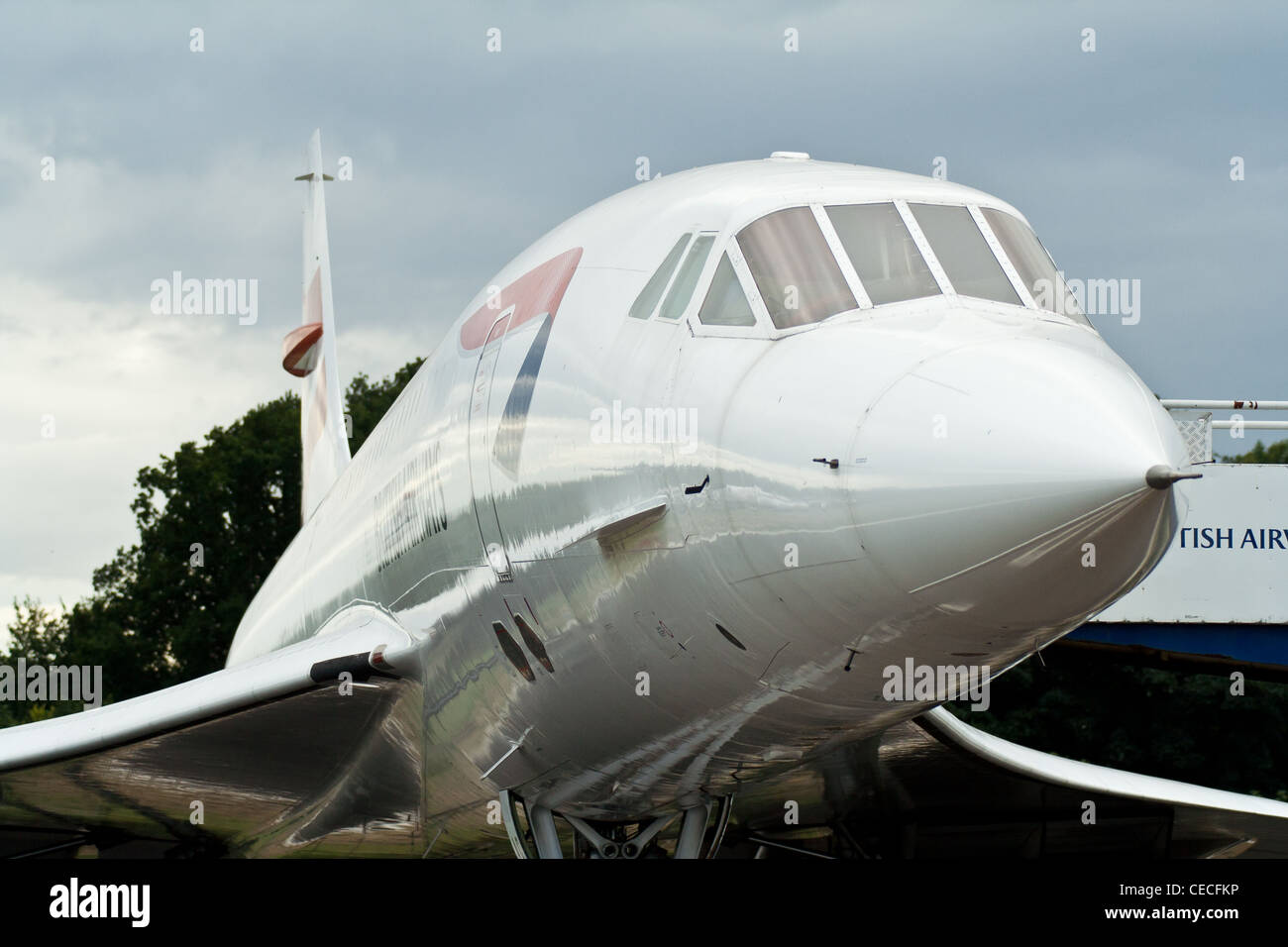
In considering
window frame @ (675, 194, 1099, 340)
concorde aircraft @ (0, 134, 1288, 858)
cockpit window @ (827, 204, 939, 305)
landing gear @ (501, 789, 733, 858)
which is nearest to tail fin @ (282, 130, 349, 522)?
concorde aircraft @ (0, 134, 1288, 858)

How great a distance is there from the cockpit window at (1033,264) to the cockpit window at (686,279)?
1132 mm

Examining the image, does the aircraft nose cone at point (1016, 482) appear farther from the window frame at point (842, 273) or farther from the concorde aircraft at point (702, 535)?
the window frame at point (842, 273)

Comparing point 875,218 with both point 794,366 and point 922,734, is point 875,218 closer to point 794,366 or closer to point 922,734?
point 794,366

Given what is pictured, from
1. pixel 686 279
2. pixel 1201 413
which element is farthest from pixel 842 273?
pixel 1201 413

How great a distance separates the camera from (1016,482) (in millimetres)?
4066

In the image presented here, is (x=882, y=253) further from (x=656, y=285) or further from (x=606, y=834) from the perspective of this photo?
(x=606, y=834)

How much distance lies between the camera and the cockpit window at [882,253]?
203 inches

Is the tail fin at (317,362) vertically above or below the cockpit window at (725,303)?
above

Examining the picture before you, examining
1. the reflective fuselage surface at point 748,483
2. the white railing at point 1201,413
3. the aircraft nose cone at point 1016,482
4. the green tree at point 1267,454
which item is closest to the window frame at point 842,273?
the reflective fuselage surface at point 748,483

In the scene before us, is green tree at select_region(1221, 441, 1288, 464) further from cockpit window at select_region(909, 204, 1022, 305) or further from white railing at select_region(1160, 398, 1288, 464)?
cockpit window at select_region(909, 204, 1022, 305)

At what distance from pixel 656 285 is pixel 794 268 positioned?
684mm

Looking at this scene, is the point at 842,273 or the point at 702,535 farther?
the point at 842,273
